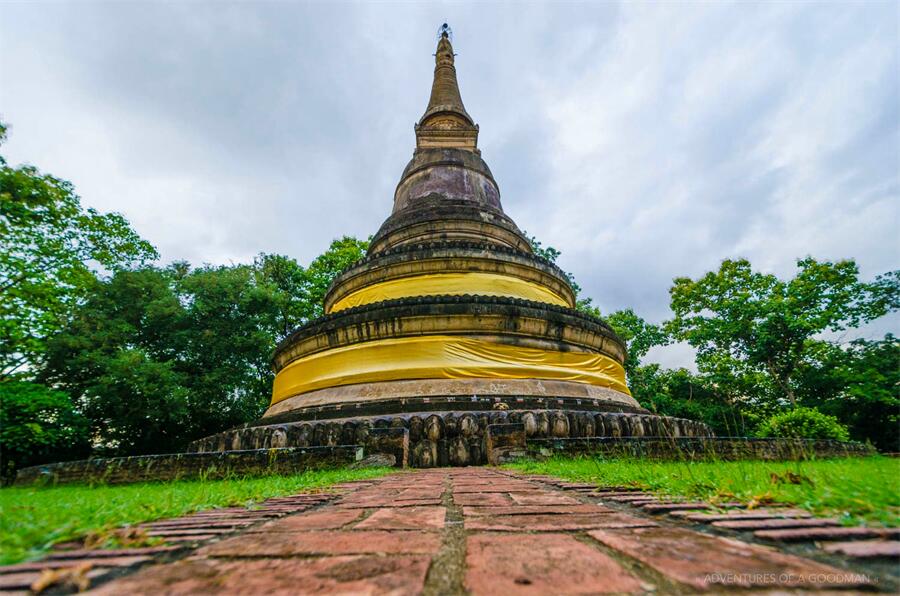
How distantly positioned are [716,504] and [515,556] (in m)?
1.15

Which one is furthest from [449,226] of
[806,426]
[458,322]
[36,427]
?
[36,427]

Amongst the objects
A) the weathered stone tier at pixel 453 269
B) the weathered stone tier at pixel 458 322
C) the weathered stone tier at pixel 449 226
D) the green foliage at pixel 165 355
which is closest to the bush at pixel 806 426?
the weathered stone tier at pixel 458 322

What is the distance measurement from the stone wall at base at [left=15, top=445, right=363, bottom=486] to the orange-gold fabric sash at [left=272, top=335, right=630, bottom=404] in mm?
2864

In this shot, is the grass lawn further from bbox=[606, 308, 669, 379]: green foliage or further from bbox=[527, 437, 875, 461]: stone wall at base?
bbox=[606, 308, 669, 379]: green foliage

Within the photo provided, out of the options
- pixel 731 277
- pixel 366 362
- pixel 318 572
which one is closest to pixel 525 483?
pixel 318 572

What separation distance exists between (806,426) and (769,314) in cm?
1002

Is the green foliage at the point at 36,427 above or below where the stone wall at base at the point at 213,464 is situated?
above

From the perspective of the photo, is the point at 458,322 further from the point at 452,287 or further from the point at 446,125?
the point at 446,125

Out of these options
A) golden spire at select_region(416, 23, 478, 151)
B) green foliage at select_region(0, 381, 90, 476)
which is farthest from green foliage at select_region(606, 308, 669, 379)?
green foliage at select_region(0, 381, 90, 476)

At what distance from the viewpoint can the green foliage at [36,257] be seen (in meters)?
10.3

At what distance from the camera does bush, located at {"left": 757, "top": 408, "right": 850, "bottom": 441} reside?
876cm

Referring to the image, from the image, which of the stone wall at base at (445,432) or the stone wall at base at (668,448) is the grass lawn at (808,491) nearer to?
the stone wall at base at (668,448)

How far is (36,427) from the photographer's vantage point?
32.2ft

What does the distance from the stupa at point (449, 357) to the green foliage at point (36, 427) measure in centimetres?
606
